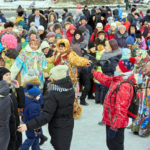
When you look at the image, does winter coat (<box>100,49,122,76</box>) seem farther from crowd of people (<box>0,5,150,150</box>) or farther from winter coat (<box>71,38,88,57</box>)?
winter coat (<box>71,38,88,57</box>)

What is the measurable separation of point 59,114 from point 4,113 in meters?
0.62

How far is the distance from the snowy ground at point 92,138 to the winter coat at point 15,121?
93 centimetres

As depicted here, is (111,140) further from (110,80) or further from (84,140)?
(84,140)

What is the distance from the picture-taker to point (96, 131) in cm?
579

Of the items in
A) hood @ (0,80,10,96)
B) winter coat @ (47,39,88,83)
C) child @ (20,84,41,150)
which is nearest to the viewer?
hood @ (0,80,10,96)

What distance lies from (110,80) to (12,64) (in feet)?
8.71

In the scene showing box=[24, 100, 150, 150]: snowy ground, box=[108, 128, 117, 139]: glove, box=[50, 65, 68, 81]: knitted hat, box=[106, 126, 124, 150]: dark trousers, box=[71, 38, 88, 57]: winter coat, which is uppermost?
box=[50, 65, 68, 81]: knitted hat

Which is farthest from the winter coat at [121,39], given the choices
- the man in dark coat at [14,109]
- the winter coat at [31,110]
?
the man in dark coat at [14,109]

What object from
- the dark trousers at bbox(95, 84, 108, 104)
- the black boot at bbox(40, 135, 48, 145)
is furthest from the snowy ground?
the dark trousers at bbox(95, 84, 108, 104)

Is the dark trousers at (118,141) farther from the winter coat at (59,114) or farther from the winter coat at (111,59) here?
the winter coat at (111,59)

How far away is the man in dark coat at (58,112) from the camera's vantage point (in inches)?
137

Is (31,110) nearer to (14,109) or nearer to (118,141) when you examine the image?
(14,109)

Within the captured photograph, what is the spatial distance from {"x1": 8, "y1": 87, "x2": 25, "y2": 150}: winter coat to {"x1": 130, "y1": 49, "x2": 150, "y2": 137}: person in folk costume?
1.99 m

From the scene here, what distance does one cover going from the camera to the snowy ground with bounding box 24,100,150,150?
202 inches
